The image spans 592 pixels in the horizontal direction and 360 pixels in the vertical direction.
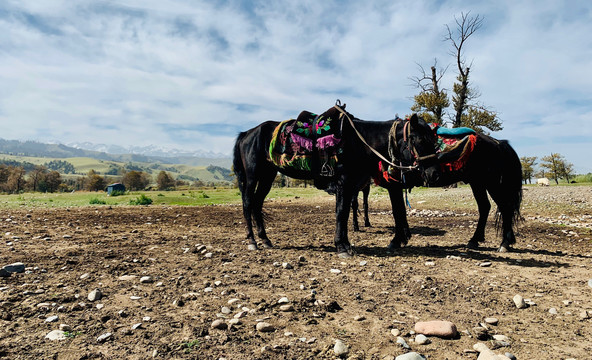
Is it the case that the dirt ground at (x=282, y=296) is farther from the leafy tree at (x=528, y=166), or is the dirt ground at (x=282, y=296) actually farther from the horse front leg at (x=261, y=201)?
the leafy tree at (x=528, y=166)

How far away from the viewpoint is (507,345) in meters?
3.15

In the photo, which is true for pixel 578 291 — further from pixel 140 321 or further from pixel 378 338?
pixel 140 321

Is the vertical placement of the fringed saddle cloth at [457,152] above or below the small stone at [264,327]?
above

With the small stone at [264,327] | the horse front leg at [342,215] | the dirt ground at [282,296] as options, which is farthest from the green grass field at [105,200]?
the small stone at [264,327]

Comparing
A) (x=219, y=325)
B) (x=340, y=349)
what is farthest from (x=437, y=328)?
(x=219, y=325)

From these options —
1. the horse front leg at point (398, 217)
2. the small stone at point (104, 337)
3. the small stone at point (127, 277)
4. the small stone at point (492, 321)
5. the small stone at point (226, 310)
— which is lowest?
the small stone at point (127, 277)

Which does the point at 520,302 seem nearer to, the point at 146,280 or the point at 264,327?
the point at 264,327

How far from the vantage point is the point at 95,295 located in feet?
14.0

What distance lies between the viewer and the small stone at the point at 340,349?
2.98 m

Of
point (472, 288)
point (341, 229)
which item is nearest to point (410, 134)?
point (341, 229)

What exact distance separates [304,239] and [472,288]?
476 cm

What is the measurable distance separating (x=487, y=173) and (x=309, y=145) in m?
4.54

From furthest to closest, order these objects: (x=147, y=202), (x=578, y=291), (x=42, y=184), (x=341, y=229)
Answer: (x=42, y=184), (x=147, y=202), (x=341, y=229), (x=578, y=291)

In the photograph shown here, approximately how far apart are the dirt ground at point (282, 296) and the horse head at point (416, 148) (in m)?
1.90
